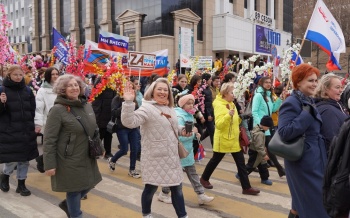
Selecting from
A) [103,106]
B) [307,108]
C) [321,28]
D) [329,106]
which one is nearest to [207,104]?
[103,106]

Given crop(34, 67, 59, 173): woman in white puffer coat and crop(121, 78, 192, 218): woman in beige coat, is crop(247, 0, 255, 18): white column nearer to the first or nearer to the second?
crop(34, 67, 59, 173): woman in white puffer coat

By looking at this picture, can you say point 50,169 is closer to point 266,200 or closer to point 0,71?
point 266,200

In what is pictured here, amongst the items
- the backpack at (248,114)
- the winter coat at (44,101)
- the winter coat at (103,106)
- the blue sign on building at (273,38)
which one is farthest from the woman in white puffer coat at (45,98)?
the blue sign on building at (273,38)

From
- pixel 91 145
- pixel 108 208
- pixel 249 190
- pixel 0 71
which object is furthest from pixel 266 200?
pixel 0 71

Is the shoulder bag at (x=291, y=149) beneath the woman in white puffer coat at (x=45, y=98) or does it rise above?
beneath

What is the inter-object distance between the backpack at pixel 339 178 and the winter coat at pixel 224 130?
3060mm

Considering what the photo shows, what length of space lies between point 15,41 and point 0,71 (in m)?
51.9

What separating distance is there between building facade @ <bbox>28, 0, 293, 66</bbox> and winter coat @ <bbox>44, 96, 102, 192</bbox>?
2526 centimetres

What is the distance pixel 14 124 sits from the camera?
18.7 feet

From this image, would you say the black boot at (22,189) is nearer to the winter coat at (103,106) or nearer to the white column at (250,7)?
the winter coat at (103,106)

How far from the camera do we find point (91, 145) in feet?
13.8

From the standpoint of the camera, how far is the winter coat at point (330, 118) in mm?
3740

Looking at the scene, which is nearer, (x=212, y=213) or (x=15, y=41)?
(x=212, y=213)

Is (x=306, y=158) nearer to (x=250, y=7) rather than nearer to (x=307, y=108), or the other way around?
(x=307, y=108)
